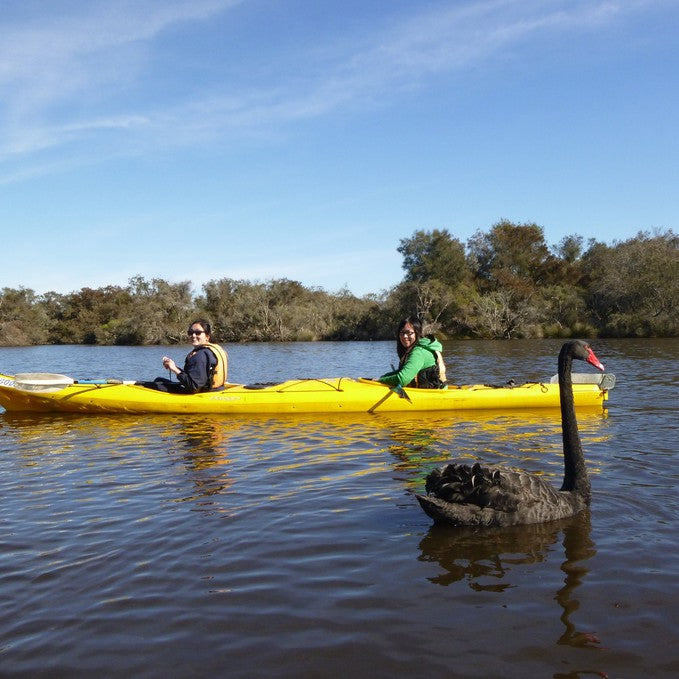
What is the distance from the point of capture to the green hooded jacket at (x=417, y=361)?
9.75 metres

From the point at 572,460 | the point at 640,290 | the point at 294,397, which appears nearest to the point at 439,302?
the point at 640,290

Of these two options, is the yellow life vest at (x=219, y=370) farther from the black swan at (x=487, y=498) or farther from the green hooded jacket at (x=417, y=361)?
the black swan at (x=487, y=498)

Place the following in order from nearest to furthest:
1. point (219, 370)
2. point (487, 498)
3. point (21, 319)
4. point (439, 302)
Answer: point (487, 498)
point (219, 370)
point (439, 302)
point (21, 319)

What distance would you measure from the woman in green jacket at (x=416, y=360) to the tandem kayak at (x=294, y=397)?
0.53ft

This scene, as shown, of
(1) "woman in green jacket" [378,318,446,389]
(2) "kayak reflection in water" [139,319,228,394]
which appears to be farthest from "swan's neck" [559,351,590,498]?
(2) "kayak reflection in water" [139,319,228,394]

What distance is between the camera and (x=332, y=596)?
144 inches

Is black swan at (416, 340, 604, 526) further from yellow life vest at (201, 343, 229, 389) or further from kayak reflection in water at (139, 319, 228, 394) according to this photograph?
yellow life vest at (201, 343, 229, 389)

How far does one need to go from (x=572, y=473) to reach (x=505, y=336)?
37774 millimetres

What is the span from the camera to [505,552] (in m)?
4.28

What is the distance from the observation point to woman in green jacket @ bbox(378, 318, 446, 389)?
9406mm

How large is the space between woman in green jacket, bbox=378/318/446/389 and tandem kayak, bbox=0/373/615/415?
0.53ft

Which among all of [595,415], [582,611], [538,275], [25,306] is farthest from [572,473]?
[25,306]

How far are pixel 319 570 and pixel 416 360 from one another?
6.05 m

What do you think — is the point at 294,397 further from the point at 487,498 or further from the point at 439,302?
the point at 439,302
